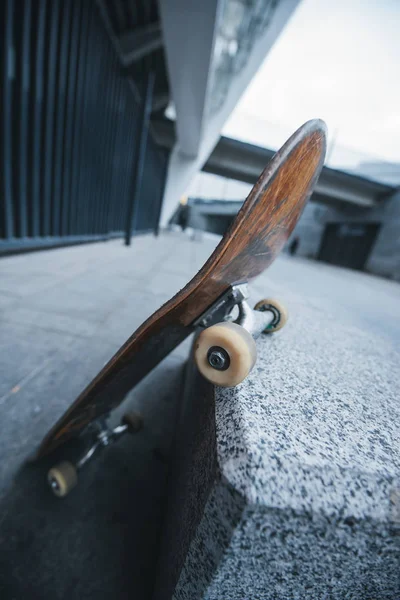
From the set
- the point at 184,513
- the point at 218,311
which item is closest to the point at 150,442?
the point at 184,513

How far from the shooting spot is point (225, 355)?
61 centimetres

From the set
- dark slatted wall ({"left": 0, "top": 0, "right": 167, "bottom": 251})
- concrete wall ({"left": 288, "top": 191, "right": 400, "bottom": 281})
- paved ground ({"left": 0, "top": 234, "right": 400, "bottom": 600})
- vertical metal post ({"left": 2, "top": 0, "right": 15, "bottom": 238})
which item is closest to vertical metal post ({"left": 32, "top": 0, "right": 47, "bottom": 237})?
dark slatted wall ({"left": 0, "top": 0, "right": 167, "bottom": 251})

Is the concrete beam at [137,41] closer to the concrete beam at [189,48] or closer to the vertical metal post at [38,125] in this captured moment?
the concrete beam at [189,48]

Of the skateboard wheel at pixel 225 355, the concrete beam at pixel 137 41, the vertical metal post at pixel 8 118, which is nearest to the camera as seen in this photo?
the skateboard wheel at pixel 225 355

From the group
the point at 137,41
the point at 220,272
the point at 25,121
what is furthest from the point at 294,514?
the point at 137,41

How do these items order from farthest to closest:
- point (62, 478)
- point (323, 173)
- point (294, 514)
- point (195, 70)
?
point (323, 173)
point (195, 70)
point (62, 478)
point (294, 514)

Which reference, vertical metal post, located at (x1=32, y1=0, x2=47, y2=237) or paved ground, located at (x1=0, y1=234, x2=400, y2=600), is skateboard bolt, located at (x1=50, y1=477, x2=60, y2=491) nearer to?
paved ground, located at (x1=0, y1=234, x2=400, y2=600)

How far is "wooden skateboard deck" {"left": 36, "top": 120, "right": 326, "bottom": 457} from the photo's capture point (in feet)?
2.10

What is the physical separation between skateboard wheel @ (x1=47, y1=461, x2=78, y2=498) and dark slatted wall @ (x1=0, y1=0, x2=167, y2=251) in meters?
3.18

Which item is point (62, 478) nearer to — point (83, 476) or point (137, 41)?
point (83, 476)

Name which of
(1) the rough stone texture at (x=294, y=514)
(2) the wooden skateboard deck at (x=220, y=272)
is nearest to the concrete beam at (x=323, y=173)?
(2) the wooden skateboard deck at (x=220, y=272)

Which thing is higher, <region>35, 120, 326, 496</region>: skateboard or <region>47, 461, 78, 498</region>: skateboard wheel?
<region>35, 120, 326, 496</region>: skateboard

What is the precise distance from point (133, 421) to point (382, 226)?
65.1ft

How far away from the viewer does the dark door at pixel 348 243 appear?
57.2 ft
